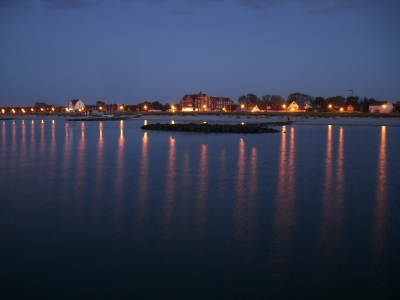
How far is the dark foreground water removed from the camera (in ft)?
14.6

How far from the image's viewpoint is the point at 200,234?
598 centimetres

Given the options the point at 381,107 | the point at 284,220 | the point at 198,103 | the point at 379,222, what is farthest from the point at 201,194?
the point at 198,103

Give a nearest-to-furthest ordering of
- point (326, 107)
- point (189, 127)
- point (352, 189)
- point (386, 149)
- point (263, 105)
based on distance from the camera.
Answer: point (352, 189) < point (386, 149) < point (189, 127) < point (326, 107) < point (263, 105)

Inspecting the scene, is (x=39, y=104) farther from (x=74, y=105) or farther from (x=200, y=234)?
(x=200, y=234)

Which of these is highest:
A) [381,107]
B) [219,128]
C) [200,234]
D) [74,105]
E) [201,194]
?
[74,105]

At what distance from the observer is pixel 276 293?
4.28 metres

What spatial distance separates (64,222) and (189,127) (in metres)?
25.6

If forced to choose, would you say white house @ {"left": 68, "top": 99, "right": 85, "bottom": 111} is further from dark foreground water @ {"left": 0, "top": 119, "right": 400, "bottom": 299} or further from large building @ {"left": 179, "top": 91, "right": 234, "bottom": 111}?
dark foreground water @ {"left": 0, "top": 119, "right": 400, "bottom": 299}

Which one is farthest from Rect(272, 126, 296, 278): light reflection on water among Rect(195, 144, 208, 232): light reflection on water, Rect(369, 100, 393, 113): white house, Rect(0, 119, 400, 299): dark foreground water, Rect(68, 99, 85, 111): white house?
Rect(68, 99, 85, 111): white house

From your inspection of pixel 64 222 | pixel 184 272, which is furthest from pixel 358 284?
pixel 64 222

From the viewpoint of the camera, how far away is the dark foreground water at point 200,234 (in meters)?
4.44

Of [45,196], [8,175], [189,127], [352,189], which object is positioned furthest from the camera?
[189,127]

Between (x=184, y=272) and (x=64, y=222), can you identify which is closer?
(x=184, y=272)

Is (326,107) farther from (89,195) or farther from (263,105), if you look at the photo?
(89,195)
